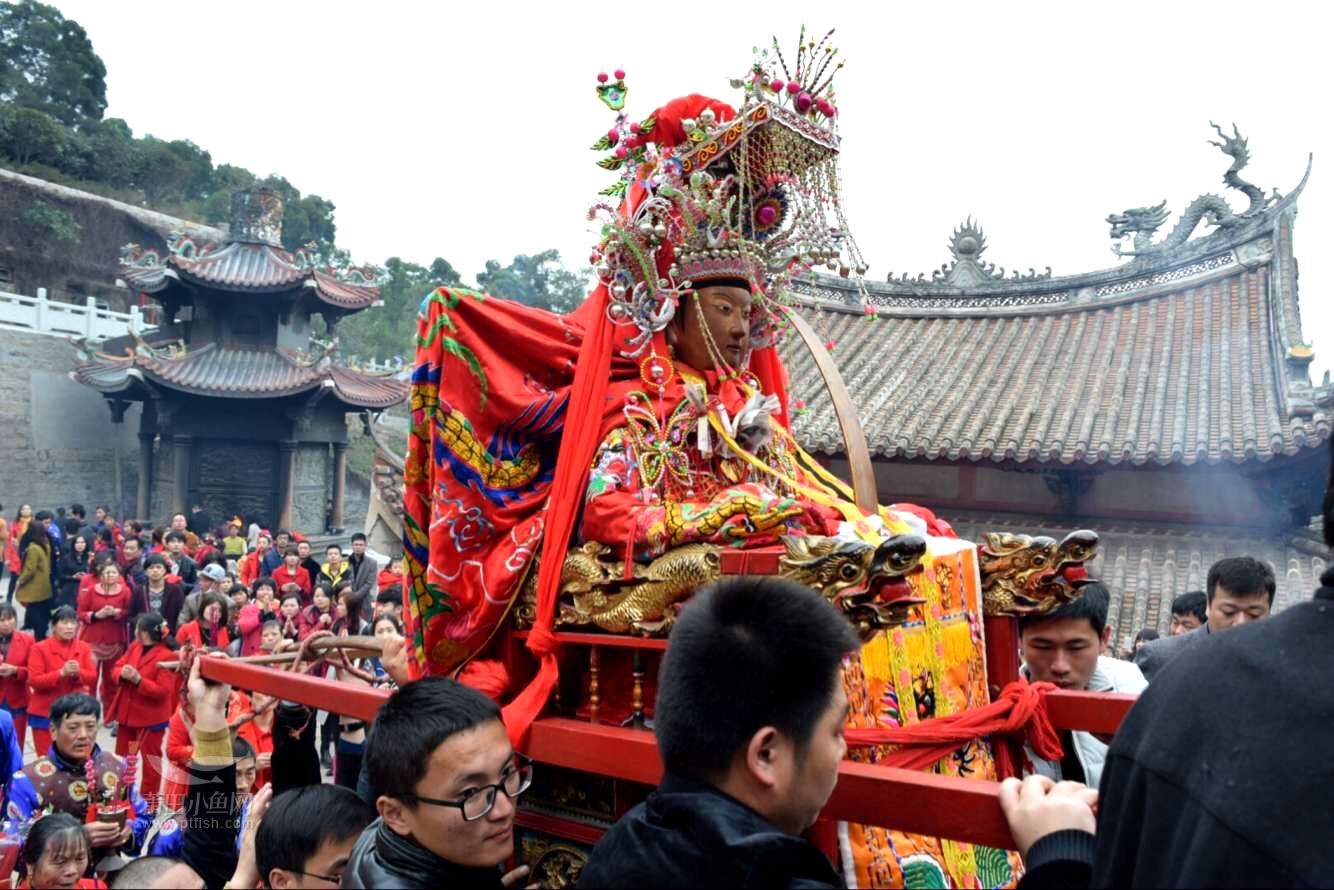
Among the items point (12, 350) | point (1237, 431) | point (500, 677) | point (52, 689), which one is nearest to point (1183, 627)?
point (1237, 431)

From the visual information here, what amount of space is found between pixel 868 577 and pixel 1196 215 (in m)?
12.1

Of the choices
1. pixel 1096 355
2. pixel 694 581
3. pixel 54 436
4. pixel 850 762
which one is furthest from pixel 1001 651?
pixel 54 436

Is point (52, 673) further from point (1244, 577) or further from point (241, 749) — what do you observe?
point (1244, 577)

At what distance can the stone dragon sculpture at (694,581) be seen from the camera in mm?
2154

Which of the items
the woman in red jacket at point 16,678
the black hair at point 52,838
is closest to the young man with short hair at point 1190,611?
the black hair at point 52,838

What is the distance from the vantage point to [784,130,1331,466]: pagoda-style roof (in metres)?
9.75

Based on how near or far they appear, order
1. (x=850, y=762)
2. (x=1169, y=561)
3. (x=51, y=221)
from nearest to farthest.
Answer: (x=850, y=762) → (x=1169, y=561) → (x=51, y=221)

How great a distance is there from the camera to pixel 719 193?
11.0 ft

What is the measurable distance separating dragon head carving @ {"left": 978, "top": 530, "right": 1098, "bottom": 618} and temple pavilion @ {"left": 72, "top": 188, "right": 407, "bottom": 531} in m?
21.5

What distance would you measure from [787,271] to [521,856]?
220 centimetres

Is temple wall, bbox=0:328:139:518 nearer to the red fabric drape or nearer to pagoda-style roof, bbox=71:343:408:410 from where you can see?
pagoda-style roof, bbox=71:343:408:410

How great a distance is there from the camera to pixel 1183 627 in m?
6.31

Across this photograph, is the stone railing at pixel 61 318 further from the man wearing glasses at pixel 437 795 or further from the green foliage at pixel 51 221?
the man wearing glasses at pixel 437 795

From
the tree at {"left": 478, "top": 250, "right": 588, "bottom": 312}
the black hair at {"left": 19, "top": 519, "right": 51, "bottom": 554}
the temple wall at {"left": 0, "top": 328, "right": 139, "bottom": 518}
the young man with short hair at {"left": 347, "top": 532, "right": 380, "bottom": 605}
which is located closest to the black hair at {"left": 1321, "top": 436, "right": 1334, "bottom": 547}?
the young man with short hair at {"left": 347, "top": 532, "right": 380, "bottom": 605}
